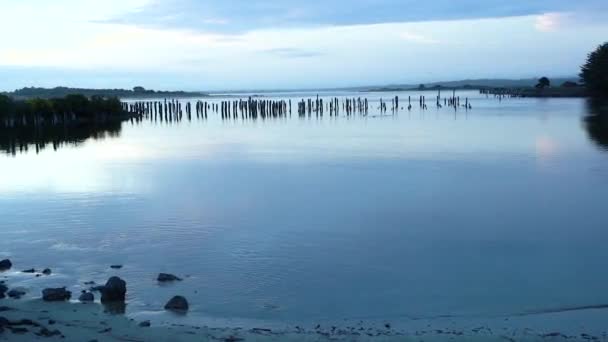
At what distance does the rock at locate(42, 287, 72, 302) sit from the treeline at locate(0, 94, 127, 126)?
3748 centimetres

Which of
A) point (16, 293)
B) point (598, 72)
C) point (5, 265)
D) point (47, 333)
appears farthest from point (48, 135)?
point (598, 72)

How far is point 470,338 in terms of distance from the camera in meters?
6.91

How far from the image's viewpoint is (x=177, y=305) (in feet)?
26.7

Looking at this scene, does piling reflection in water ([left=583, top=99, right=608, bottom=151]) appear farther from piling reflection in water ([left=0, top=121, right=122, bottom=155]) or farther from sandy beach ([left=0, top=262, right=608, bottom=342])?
piling reflection in water ([left=0, top=121, right=122, bottom=155])

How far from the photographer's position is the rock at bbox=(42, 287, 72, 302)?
817cm

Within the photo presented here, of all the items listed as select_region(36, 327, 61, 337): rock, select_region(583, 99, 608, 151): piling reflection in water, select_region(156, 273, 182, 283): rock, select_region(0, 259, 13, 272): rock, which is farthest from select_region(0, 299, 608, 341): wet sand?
select_region(583, 99, 608, 151): piling reflection in water

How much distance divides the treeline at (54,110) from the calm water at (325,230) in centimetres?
2090

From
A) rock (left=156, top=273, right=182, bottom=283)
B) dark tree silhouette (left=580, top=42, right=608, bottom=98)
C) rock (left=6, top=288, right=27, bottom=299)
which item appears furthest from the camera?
dark tree silhouette (left=580, top=42, right=608, bottom=98)

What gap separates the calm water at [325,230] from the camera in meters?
8.68

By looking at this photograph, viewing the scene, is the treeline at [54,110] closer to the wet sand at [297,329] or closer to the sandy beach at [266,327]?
the sandy beach at [266,327]

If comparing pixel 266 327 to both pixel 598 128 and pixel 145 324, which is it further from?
pixel 598 128

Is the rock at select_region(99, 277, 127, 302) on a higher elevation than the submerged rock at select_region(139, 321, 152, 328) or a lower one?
higher

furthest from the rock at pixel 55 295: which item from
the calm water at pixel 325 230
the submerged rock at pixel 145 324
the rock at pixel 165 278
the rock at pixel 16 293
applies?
the submerged rock at pixel 145 324

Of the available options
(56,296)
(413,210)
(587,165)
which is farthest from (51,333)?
(587,165)
